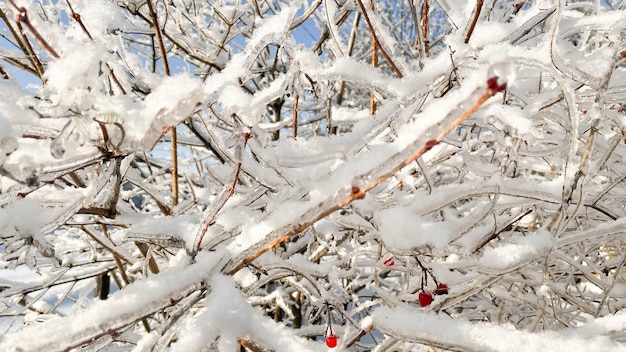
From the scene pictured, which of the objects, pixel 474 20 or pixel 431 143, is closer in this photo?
pixel 431 143

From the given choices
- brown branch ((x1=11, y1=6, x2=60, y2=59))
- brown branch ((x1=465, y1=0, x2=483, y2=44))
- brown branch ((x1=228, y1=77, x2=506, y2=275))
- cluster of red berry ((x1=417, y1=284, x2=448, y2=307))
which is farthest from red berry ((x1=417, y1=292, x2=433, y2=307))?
brown branch ((x1=11, y1=6, x2=60, y2=59))

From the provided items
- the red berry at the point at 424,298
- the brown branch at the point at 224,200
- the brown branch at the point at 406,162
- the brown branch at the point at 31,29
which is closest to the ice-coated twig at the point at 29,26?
the brown branch at the point at 31,29

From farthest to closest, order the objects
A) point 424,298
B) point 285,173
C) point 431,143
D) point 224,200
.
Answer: point 424,298, point 285,173, point 224,200, point 431,143

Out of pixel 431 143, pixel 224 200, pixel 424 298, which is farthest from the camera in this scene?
pixel 424 298

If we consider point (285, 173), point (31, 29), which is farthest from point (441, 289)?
point (31, 29)

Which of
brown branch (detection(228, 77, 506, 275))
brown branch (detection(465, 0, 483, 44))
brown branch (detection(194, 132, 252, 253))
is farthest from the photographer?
brown branch (detection(465, 0, 483, 44))

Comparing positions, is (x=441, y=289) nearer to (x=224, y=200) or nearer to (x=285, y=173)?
(x=285, y=173)

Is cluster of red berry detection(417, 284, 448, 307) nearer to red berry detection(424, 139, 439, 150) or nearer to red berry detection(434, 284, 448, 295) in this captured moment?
red berry detection(434, 284, 448, 295)

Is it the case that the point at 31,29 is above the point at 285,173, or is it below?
above

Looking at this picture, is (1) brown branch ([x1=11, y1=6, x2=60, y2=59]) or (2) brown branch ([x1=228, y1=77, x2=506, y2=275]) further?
(1) brown branch ([x1=11, y1=6, x2=60, y2=59])

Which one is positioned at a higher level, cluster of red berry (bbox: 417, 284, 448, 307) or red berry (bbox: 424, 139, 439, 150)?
Answer: red berry (bbox: 424, 139, 439, 150)

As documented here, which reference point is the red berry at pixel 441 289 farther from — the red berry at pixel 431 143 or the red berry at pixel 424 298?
the red berry at pixel 431 143

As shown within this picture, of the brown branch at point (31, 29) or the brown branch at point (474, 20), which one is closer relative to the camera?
the brown branch at point (31, 29)

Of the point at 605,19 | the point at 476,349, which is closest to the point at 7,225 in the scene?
the point at 476,349
